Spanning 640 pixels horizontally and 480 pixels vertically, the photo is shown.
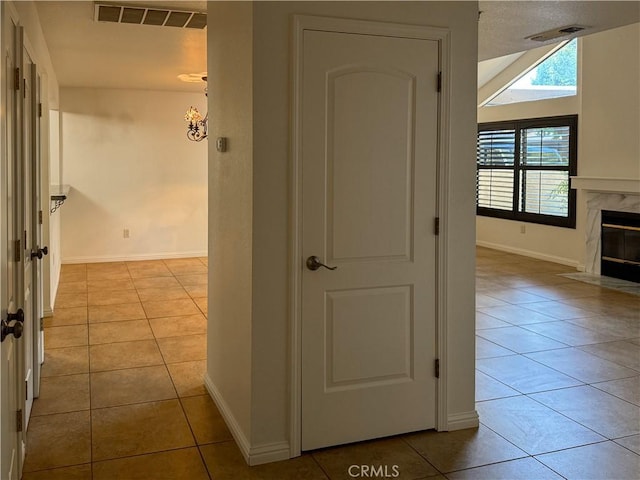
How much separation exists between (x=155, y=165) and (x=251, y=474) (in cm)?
684

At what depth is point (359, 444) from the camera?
3.10m

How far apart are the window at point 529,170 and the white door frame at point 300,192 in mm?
5679

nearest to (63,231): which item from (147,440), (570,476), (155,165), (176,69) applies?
(155,165)

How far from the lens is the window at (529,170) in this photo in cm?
835

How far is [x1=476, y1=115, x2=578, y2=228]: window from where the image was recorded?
8352mm

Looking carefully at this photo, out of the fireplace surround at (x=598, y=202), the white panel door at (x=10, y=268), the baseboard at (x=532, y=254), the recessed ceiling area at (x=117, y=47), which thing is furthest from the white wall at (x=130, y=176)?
the white panel door at (x=10, y=268)

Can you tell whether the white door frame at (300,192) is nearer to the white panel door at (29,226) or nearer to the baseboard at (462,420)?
the baseboard at (462,420)

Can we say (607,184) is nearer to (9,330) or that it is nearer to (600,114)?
(600,114)

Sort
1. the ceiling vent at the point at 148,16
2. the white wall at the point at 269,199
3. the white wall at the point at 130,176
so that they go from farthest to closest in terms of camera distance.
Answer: the white wall at the point at 130,176
the ceiling vent at the point at 148,16
the white wall at the point at 269,199

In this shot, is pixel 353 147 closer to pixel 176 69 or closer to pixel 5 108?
pixel 5 108

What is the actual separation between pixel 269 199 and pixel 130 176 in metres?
6.53

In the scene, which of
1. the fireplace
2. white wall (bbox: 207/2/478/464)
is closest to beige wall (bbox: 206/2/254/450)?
white wall (bbox: 207/2/478/464)

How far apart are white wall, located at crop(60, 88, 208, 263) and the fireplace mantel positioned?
513cm

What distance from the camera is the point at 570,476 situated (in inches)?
109
